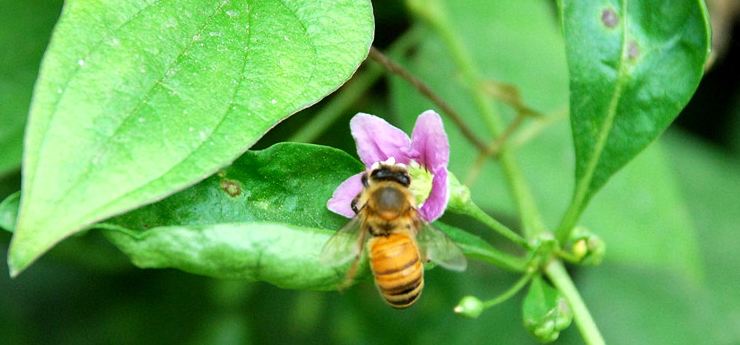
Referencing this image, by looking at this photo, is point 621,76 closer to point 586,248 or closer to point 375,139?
point 586,248

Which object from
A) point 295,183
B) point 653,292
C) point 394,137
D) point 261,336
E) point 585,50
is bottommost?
point 261,336

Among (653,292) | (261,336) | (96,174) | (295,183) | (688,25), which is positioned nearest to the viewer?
(96,174)

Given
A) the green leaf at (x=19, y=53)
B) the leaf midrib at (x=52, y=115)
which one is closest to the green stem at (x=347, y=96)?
the green leaf at (x=19, y=53)

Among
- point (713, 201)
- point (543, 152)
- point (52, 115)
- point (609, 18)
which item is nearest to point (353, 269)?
point (52, 115)

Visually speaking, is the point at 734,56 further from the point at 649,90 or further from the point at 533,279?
the point at 533,279

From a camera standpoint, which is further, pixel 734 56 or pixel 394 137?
pixel 734 56

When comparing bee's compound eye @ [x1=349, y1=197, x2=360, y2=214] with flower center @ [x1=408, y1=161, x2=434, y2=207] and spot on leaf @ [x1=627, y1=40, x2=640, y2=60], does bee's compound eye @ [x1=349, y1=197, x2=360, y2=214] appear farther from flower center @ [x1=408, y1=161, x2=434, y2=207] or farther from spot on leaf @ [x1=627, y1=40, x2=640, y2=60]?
spot on leaf @ [x1=627, y1=40, x2=640, y2=60]

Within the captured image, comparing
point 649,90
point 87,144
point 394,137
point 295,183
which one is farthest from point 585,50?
point 87,144
